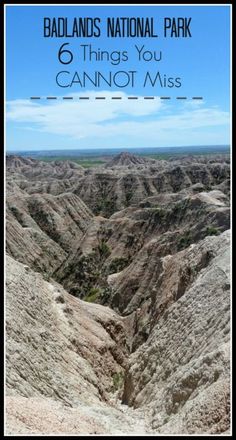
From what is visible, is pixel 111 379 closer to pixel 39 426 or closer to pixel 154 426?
pixel 154 426

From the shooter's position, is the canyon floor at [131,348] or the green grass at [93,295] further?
the green grass at [93,295]

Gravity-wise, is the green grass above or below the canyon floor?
below

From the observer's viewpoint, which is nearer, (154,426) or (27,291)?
(154,426)

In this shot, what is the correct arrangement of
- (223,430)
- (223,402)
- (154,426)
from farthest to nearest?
(154,426) < (223,402) < (223,430)

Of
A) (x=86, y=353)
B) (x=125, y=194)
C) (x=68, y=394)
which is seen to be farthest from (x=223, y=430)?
(x=125, y=194)

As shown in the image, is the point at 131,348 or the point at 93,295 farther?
the point at 93,295

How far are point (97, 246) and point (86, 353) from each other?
39.9 m

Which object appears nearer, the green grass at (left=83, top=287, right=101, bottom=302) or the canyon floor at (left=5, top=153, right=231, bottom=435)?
the canyon floor at (left=5, top=153, right=231, bottom=435)

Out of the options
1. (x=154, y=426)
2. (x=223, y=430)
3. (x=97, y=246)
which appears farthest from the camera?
Result: (x=97, y=246)

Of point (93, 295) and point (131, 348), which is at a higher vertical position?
point (93, 295)

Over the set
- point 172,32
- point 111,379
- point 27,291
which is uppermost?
point 172,32

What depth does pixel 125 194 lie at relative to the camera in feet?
328

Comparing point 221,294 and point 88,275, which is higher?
point 221,294

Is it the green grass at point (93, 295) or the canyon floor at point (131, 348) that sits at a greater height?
the canyon floor at point (131, 348)
